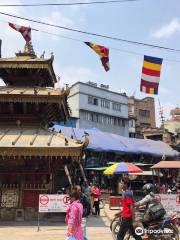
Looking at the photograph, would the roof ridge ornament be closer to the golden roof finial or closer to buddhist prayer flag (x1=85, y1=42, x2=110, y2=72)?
the golden roof finial

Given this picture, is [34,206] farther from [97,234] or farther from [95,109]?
[95,109]

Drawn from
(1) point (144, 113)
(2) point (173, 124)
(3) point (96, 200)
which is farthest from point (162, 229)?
(2) point (173, 124)

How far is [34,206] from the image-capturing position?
51.8ft

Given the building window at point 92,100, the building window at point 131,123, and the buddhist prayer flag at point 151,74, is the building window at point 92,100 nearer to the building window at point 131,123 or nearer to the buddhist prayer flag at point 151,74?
the building window at point 131,123

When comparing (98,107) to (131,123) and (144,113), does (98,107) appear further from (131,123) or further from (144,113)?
(144,113)

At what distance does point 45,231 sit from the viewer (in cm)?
1314

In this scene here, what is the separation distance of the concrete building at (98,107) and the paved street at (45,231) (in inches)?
1386

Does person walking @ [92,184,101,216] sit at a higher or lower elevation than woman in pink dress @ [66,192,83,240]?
lower

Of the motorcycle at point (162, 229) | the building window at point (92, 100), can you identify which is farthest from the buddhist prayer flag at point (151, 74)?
the building window at point (92, 100)

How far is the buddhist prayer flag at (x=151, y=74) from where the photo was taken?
16672mm

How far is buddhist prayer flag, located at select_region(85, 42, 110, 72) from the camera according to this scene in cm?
1608

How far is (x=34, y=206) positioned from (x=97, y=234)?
427 cm

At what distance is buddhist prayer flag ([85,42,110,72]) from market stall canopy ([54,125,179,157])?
14758 millimetres

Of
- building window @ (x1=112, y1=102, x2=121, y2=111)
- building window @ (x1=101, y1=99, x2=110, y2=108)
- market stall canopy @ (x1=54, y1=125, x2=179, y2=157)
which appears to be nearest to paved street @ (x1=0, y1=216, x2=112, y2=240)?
market stall canopy @ (x1=54, y1=125, x2=179, y2=157)
